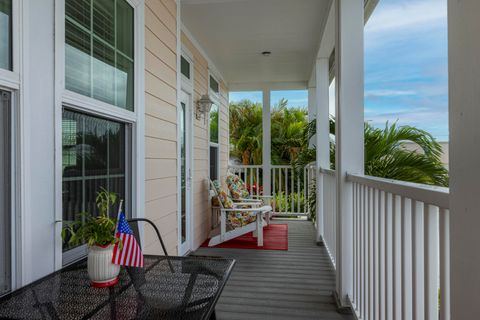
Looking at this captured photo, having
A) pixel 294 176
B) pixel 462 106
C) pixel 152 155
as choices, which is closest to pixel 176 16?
pixel 152 155

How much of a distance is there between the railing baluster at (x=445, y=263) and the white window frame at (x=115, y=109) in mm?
1603

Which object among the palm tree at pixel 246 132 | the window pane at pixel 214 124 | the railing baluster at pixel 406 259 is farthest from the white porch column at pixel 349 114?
the palm tree at pixel 246 132

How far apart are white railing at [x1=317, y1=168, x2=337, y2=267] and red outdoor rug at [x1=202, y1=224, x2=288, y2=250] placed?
62 cm

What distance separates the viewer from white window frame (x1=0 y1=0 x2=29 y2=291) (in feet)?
4.16

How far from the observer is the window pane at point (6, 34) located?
1.21 m

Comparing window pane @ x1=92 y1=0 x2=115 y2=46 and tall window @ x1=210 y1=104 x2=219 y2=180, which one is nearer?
window pane @ x1=92 y1=0 x2=115 y2=46

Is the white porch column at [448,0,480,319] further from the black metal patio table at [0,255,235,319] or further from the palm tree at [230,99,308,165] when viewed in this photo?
the palm tree at [230,99,308,165]

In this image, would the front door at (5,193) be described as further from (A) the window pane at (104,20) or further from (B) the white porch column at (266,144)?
(B) the white porch column at (266,144)

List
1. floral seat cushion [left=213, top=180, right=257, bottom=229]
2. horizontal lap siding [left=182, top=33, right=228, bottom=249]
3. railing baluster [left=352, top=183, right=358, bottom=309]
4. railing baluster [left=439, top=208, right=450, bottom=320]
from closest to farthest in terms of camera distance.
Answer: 1. railing baluster [left=439, top=208, right=450, bottom=320]
2. railing baluster [left=352, top=183, right=358, bottom=309]
3. horizontal lap siding [left=182, top=33, right=228, bottom=249]
4. floral seat cushion [left=213, top=180, right=257, bottom=229]

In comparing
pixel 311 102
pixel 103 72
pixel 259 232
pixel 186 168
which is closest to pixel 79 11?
pixel 103 72

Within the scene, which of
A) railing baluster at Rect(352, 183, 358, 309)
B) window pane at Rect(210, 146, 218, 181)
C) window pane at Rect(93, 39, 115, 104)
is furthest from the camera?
window pane at Rect(210, 146, 218, 181)

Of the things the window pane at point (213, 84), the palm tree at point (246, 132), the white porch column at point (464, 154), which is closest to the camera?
the white porch column at point (464, 154)

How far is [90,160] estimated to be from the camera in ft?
5.98

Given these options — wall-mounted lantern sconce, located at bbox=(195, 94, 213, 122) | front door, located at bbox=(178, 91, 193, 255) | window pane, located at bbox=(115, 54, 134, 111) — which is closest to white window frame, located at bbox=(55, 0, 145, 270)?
window pane, located at bbox=(115, 54, 134, 111)
